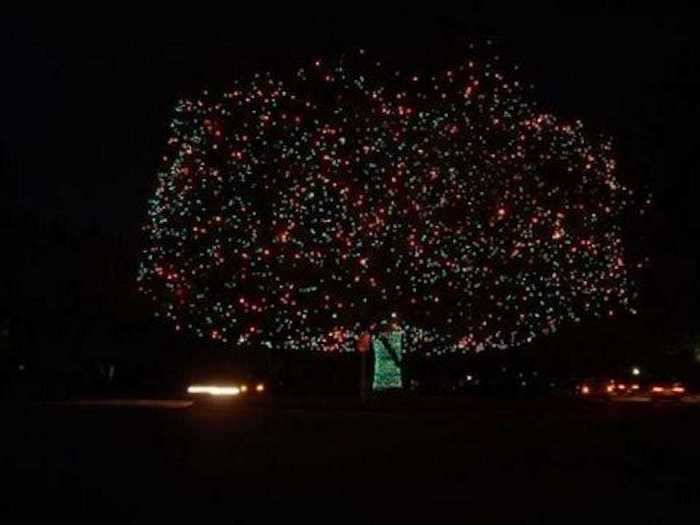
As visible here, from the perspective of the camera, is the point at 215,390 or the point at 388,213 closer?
the point at 388,213

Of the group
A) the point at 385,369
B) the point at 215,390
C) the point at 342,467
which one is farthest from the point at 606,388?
the point at 342,467

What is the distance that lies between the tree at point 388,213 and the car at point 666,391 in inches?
858

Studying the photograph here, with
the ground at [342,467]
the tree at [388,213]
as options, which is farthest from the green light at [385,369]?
the ground at [342,467]

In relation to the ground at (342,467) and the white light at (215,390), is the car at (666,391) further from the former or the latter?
the ground at (342,467)

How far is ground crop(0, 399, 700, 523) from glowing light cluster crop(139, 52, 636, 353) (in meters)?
7.98

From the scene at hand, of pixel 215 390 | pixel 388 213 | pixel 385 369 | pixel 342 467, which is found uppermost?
pixel 388 213

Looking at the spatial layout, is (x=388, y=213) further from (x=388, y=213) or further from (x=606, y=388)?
(x=606, y=388)

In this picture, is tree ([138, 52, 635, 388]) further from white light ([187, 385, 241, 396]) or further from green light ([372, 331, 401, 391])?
green light ([372, 331, 401, 391])

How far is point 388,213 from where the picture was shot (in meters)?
36.3

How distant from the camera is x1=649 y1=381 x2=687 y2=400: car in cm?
6022

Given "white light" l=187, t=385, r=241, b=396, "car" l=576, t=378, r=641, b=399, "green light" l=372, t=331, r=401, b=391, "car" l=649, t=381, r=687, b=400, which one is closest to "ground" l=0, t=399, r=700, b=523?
"white light" l=187, t=385, r=241, b=396

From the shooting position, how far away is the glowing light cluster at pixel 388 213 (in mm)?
36656

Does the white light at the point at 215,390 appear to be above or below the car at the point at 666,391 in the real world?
below

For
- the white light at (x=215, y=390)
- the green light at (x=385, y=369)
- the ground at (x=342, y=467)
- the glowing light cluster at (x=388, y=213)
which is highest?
the glowing light cluster at (x=388, y=213)
